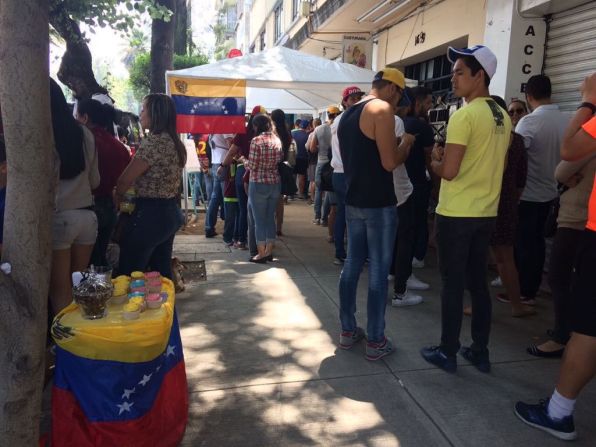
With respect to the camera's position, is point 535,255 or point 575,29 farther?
point 575,29

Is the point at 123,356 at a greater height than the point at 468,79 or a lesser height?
lesser

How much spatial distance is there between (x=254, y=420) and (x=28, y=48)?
6.92 feet

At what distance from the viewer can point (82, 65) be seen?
14.0ft

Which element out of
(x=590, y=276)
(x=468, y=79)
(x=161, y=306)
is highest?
(x=468, y=79)

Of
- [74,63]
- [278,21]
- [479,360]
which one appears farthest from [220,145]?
[278,21]

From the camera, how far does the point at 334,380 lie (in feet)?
10.2

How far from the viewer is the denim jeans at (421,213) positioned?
→ 4711 mm

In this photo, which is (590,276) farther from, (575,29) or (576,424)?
(575,29)

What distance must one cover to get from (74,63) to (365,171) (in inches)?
112

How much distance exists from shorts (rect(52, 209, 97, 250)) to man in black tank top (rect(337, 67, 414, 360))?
1.69 metres

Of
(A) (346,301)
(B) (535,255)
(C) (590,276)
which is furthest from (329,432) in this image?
(B) (535,255)

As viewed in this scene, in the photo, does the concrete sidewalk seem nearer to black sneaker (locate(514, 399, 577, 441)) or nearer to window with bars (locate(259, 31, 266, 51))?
black sneaker (locate(514, 399, 577, 441))

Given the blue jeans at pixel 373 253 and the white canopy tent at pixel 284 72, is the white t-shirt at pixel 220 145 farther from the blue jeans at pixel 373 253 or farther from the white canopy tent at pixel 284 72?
the blue jeans at pixel 373 253

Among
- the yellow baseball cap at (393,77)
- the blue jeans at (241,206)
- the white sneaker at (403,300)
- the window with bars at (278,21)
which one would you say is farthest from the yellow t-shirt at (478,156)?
the window with bars at (278,21)
